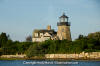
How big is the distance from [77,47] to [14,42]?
18060 mm

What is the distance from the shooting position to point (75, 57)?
70.6 metres

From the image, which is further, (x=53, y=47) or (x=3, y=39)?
(x=3, y=39)

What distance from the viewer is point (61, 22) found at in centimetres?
8119

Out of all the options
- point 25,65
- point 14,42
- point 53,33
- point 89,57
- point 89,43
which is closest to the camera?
point 25,65

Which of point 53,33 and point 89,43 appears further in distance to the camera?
point 53,33

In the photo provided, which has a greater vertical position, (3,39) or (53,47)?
(3,39)

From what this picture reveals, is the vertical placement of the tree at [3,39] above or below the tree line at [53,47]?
above

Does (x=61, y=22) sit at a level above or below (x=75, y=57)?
above

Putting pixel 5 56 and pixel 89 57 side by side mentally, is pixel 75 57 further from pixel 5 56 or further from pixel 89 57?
pixel 5 56

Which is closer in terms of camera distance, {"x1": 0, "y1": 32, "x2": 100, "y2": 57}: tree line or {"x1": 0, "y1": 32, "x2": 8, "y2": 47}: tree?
{"x1": 0, "y1": 32, "x2": 100, "y2": 57}: tree line

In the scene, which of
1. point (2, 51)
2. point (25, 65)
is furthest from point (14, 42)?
point (25, 65)

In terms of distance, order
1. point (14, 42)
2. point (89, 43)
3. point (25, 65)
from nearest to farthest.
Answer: point (25, 65) → point (89, 43) → point (14, 42)

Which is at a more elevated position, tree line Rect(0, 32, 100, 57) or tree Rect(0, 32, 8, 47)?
tree Rect(0, 32, 8, 47)

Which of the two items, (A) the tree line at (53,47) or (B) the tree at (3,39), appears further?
(B) the tree at (3,39)
